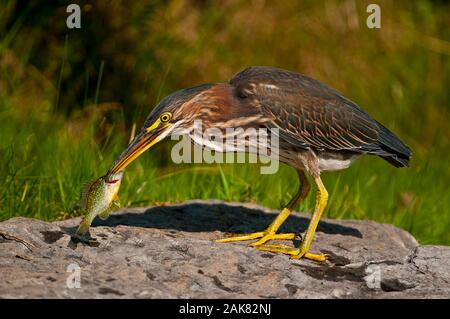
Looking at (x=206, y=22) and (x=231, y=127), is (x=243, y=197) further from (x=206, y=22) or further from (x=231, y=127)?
(x=206, y=22)

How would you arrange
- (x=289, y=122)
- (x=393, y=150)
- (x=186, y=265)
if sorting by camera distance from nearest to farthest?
(x=186, y=265), (x=289, y=122), (x=393, y=150)

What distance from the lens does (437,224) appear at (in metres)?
7.74

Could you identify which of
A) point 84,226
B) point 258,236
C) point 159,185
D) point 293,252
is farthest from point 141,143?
point 159,185

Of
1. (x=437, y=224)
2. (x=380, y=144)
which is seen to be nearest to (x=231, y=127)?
(x=380, y=144)

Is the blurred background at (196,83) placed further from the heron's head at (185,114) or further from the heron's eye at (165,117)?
the heron's eye at (165,117)

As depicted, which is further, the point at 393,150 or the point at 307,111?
the point at 393,150

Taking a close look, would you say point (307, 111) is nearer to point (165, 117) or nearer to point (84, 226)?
point (165, 117)

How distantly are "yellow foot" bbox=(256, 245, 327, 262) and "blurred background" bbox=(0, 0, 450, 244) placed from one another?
1.13m

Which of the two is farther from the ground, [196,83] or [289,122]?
[196,83]

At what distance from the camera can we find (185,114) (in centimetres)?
592

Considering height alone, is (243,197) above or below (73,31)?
below

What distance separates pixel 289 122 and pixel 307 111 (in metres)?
0.23

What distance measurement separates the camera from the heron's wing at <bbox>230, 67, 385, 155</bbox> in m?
6.03

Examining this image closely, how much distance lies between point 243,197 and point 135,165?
116 centimetres
